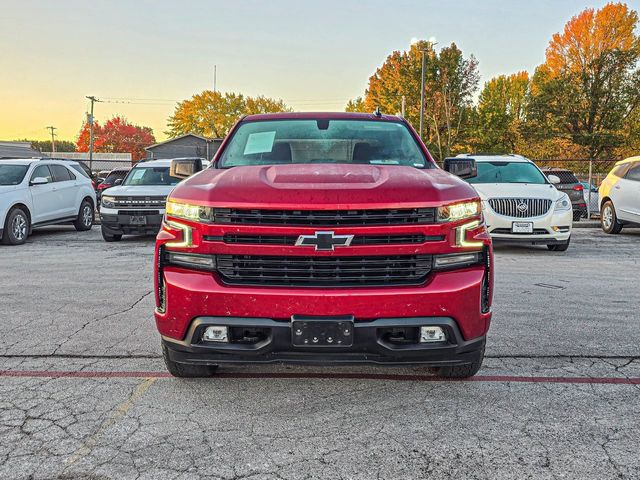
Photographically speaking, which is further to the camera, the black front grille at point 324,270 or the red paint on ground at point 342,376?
the red paint on ground at point 342,376

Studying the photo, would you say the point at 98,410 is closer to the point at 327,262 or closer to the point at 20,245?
the point at 327,262

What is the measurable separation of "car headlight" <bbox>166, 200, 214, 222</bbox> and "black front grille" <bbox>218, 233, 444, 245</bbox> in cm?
13

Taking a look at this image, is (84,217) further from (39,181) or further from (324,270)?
(324,270)

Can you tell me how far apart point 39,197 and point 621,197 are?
42.2ft

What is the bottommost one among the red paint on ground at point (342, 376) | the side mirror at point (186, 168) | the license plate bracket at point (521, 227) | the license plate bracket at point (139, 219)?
the red paint on ground at point (342, 376)

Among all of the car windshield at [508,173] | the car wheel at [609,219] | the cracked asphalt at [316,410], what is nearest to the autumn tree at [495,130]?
the car wheel at [609,219]

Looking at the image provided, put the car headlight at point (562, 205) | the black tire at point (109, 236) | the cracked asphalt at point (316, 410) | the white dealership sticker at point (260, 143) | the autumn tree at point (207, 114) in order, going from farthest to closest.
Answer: the autumn tree at point (207, 114) < the black tire at point (109, 236) < the car headlight at point (562, 205) < the white dealership sticker at point (260, 143) < the cracked asphalt at point (316, 410)

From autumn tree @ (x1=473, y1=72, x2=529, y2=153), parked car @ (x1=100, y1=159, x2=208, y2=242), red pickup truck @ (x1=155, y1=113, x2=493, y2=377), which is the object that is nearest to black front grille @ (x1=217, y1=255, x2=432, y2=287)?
red pickup truck @ (x1=155, y1=113, x2=493, y2=377)

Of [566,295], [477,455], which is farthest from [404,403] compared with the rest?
[566,295]

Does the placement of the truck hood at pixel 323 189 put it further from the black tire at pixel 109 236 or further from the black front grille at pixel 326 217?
the black tire at pixel 109 236

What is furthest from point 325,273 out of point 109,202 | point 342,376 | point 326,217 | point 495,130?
point 495,130

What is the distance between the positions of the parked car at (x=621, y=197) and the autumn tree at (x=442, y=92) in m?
34.6

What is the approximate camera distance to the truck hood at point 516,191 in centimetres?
1026

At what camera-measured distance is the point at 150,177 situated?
42.5 feet
